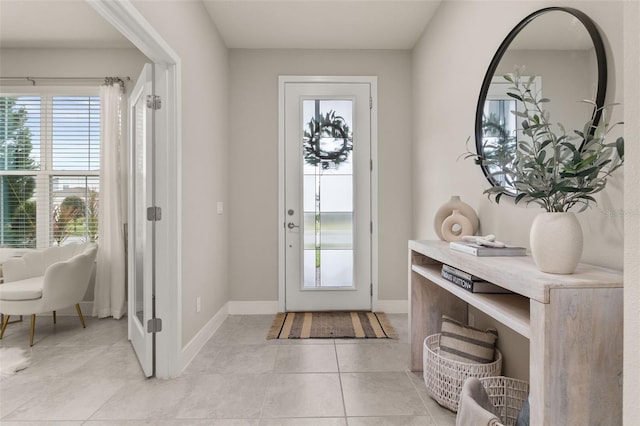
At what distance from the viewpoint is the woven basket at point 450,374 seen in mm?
1699

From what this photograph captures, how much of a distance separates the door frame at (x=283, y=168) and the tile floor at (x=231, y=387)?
0.79m

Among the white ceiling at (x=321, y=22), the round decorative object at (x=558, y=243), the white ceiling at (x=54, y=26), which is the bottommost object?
the round decorative object at (x=558, y=243)

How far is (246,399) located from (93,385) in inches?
38.9

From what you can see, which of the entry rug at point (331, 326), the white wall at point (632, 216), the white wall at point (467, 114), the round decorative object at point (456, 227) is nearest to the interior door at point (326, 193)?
the entry rug at point (331, 326)

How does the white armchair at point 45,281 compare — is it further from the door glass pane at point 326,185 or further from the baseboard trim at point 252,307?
the door glass pane at point 326,185

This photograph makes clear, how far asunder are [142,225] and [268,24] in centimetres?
205

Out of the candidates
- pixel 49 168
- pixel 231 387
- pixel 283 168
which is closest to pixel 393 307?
pixel 283 168

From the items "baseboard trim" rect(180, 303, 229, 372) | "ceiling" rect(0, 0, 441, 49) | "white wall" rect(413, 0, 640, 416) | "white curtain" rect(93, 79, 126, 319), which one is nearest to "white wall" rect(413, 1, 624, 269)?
"white wall" rect(413, 0, 640, 416)

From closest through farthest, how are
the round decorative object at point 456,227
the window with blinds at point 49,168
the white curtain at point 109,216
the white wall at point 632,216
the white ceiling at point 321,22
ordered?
the white wall at point 632,216
the round decorative object at point 456,227
the white ceiling at point 321,22
the white curtain at point 109,216
the window with blinds at point 49,168

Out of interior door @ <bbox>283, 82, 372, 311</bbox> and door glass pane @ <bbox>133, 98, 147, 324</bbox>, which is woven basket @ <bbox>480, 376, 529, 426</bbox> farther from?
door glass pane @ <bbox>133, 98, 147, 324</bbox>

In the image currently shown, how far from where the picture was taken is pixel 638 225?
71 centimetres

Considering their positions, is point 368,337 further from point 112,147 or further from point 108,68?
point 108,68

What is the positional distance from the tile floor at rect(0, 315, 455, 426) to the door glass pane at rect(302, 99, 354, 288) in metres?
0.95

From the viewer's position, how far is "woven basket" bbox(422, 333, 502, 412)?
5.57ft
